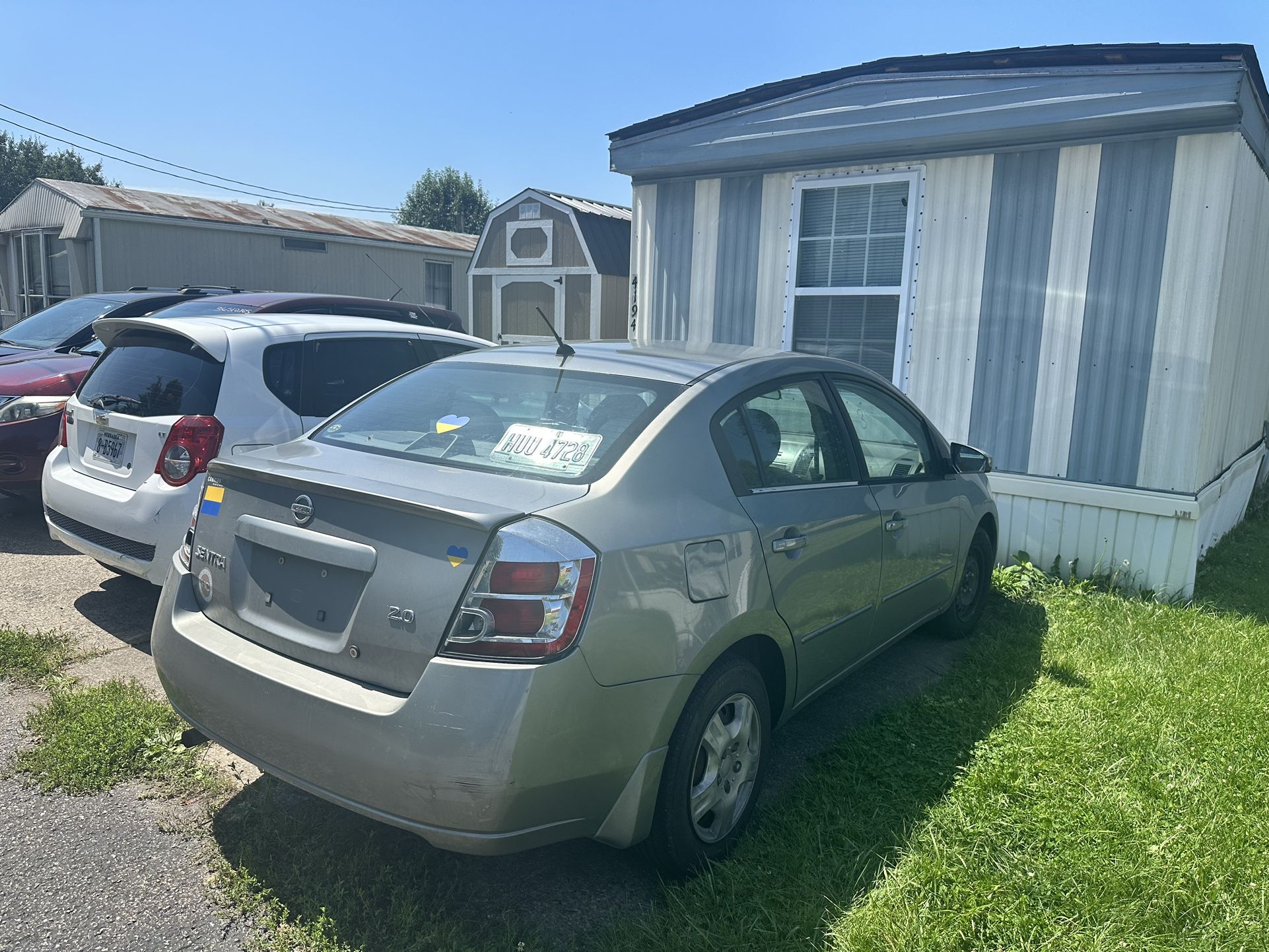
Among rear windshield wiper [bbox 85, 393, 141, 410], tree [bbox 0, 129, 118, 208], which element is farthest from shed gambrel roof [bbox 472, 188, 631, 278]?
tree [bbox 0, 129, 118, 208]

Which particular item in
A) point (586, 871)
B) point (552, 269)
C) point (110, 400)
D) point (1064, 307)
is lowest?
point (586, 871)

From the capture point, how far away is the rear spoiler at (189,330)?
183 inches

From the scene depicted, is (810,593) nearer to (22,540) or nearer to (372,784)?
(372,784)

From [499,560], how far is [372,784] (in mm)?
660

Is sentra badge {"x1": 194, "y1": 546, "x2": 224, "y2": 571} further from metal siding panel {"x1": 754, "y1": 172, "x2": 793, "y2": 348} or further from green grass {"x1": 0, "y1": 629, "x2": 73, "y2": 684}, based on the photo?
metal siding panel {"x1": 754, "y1": 172, "x2": 793, "y2": 348}

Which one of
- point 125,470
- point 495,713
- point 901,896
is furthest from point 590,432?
point 125,470

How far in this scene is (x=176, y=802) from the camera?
124 inches

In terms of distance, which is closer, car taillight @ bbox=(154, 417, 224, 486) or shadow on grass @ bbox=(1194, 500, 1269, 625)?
car taillight @ bbox=(154, 417, 224, 486)

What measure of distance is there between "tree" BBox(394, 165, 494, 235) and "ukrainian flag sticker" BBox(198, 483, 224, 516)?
2387 inches

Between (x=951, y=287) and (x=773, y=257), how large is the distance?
1.39 m

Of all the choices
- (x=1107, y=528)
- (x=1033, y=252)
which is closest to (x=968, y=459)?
(x=1107, y=528)

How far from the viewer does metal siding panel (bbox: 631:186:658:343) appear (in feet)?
26.1

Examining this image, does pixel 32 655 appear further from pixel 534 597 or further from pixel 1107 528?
pixel 1107 528

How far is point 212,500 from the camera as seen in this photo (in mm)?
2963
